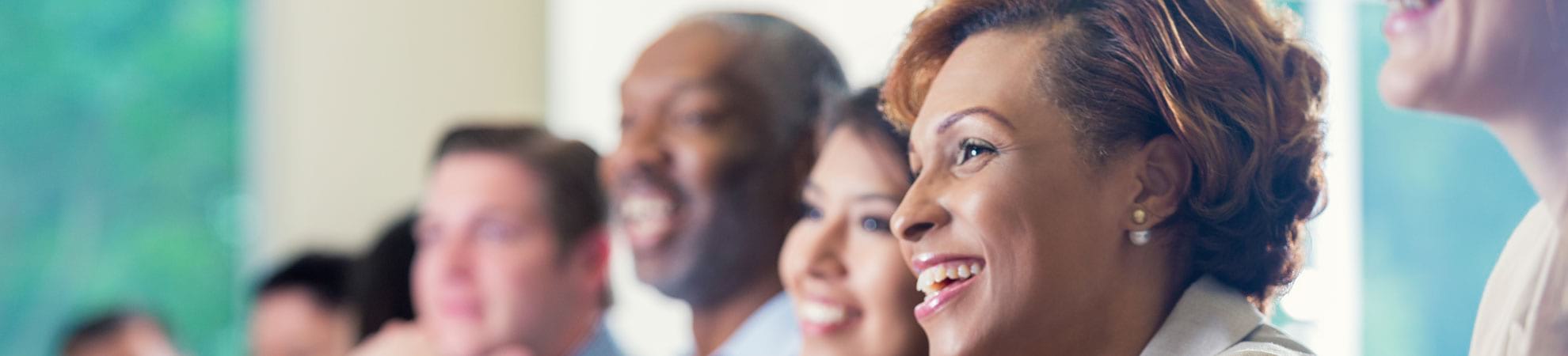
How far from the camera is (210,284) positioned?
276 cm

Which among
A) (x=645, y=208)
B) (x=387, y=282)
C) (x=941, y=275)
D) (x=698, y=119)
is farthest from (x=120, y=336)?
(x=941, y=275)

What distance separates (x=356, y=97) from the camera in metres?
2.81

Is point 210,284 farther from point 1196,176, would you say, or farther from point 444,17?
point 1196,176

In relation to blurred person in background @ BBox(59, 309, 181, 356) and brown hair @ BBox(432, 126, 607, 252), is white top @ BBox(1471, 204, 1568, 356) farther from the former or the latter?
blurred person in background @ BBox(59, 309, 181, 356)

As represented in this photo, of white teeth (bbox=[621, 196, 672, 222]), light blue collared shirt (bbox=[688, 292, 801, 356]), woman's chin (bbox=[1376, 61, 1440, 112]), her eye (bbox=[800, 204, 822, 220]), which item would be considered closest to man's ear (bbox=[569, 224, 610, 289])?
white teeth (bbox=[621, 196, 672, 222])

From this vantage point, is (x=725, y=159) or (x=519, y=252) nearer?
(x=725, y=159)

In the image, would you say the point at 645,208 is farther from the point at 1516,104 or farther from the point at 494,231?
the point at 1516,104

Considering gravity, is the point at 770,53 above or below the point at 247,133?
above

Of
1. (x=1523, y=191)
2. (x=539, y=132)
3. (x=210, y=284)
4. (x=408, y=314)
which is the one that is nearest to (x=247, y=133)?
(x=210, y=284)

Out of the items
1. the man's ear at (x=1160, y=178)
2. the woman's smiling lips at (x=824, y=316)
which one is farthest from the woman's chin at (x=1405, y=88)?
the woman's smiling lips at (x=824, y=316)

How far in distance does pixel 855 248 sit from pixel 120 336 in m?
2.01

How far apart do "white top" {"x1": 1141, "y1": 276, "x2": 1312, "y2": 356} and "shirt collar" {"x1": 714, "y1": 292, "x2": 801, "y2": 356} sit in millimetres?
489

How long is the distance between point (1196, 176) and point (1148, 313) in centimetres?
9

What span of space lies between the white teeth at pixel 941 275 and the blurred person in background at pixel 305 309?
1557 mm
